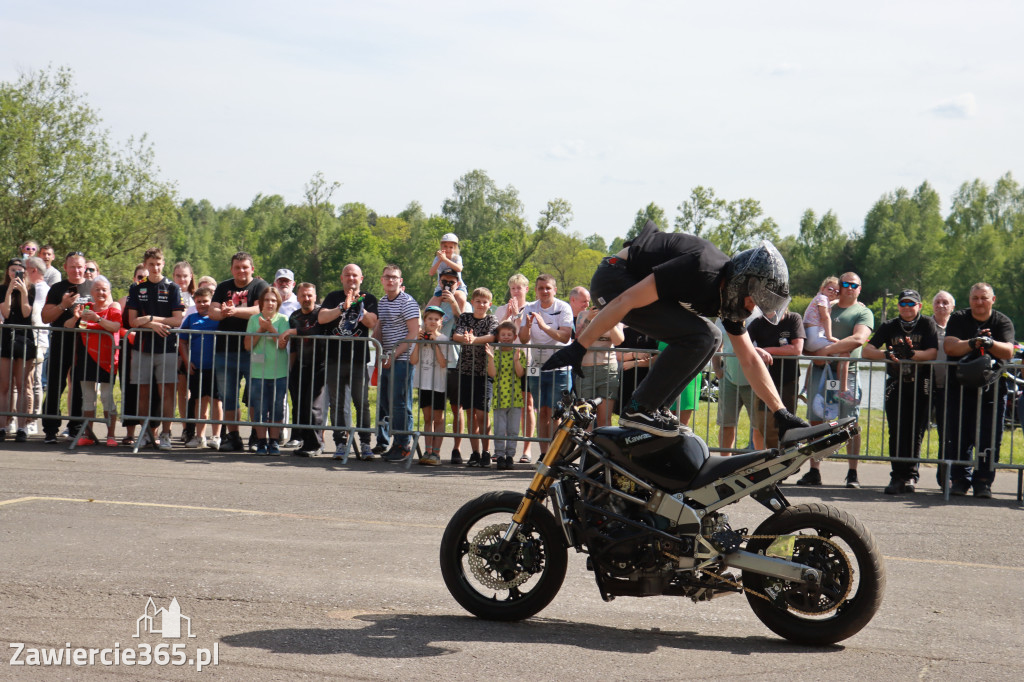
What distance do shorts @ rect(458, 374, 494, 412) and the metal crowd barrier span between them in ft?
0.04

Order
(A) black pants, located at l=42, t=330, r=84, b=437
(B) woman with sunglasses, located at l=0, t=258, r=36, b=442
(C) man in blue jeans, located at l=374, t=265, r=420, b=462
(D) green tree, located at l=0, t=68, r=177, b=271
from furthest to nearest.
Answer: (D) green tree, located at l=0, t=68, r=177, b=271 < (B) woman with sunglasses, located at l=0, t=258, r=36, b=442 < (A) black pants, located at l=42, t=330, r=84, b=437 < (C) man in blue jeans, located at l=374, t=265, r=420, b=462

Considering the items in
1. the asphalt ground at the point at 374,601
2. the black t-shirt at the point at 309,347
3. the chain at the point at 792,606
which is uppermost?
the black t-shirt at the point at 309,347

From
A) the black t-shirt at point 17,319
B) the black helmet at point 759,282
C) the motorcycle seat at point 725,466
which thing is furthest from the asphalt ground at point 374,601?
the black t-shirt at point 17,319

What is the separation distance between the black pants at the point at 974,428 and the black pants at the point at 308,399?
6.66 meters

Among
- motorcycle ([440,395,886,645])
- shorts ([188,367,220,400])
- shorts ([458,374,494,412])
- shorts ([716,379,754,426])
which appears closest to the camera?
motorcycle ([440,395,886,645])

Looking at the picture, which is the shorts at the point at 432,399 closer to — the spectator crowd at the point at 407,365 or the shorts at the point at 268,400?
the spectator crowd at the point at 407,365

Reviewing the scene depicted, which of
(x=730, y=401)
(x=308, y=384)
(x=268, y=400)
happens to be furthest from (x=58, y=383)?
(x=730, y=401)

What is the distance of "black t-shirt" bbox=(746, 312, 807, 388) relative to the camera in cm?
1112

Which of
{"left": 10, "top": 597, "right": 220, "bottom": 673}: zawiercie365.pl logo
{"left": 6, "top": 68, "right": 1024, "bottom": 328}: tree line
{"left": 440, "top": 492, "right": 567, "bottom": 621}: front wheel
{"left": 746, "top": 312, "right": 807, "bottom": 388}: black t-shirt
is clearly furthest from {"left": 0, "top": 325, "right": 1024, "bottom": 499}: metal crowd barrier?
{"left": 6, "top": 68, "right": 1024, "bottom": 328}: tree line

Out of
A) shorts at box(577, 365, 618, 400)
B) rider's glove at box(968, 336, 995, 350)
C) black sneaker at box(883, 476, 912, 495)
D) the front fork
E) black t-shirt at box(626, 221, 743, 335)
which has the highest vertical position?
black t-shirt at box(626, 221, 743, 335)

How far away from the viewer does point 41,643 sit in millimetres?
4844

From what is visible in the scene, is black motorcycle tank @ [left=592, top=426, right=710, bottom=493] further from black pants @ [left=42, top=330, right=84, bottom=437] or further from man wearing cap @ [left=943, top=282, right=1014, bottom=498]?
black pants @ [left=42, top=330, right=84, bottom=437]

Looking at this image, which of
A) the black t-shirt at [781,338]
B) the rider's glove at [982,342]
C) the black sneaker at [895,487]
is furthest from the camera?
the black t-shirt at [781,338]

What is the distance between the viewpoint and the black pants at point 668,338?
17.9ft
